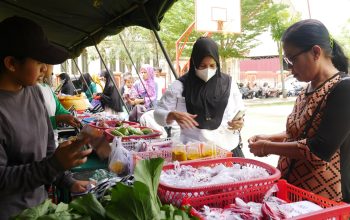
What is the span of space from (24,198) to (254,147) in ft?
3.75

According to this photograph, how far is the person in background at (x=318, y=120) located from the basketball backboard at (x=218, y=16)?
10413 millimetres

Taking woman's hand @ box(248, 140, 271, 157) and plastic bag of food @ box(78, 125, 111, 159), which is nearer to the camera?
plastic bag of food @ box(78, 125, 111, 159)

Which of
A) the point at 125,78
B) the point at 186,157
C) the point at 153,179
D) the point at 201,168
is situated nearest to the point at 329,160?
the point at 201,168

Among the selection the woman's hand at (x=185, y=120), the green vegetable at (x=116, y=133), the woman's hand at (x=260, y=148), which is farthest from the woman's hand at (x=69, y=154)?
the green vegetable at (x=116, y=133)

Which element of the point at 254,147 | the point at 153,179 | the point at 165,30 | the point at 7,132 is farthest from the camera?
the point at 165,30

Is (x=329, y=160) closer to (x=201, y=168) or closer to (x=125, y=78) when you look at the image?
(x=201, y=168)

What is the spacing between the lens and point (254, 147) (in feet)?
5.46

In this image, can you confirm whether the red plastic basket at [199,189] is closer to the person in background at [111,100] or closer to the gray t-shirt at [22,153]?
the gray t-shirt at [22,153]

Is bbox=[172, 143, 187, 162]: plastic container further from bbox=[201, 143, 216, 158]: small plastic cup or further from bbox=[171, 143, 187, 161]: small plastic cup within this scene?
bbox=[201, 143, 216, 158]: small plastic cup

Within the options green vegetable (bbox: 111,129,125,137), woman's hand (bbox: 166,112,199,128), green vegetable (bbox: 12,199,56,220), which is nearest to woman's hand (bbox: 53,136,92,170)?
green vegetable (bbox: 12,199,56,220)

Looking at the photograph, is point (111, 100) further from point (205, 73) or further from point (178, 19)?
point (178, 19)

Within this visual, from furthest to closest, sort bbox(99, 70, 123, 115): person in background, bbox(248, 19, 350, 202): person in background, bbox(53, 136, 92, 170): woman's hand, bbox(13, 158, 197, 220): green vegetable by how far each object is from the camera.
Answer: bbox(99, 70, 123, 115): person in background, bbox(248, 19, 350, 202): person in background, bbox(53, 136, 92, 170): woman's hand, bbox(13, 158, 197, 220): green vegetable

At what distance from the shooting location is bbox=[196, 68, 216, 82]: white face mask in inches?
97.7

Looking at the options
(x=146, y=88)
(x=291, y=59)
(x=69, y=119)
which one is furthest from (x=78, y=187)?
(x=146, y=88)
